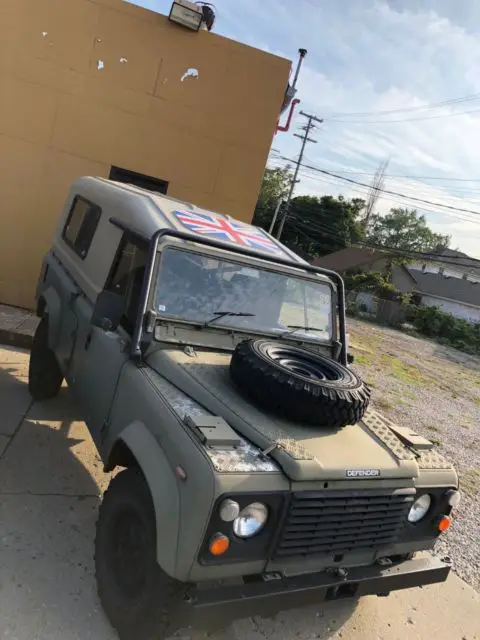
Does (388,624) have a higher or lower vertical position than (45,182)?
lower

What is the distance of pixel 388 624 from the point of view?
3248 mm

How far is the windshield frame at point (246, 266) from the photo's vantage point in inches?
128

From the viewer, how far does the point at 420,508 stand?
289cm

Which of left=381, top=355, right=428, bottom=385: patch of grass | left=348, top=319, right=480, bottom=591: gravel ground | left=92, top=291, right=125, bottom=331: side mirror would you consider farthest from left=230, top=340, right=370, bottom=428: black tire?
left=381, top=355, right=428, bottom=385: patch of grass

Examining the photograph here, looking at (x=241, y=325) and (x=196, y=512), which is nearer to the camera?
(x=196, y=512)

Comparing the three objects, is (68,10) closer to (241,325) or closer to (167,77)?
(167,77)

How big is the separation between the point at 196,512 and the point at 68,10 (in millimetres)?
7742

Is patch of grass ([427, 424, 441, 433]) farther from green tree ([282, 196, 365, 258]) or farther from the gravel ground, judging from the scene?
green tree ([282, 196, 365, 258])

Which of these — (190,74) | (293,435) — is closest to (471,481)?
Answer: (293,435)

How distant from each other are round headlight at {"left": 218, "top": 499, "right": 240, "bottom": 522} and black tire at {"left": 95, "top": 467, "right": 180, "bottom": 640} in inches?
15.3

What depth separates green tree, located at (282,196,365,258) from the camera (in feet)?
160

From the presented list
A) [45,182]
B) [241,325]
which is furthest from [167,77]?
[241,325]

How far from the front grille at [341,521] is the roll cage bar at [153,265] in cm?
128

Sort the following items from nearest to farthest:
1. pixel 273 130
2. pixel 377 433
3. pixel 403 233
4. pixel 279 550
A: pixel 279 550
pixel 377 433
pixel 273 130
pixel 403 233
